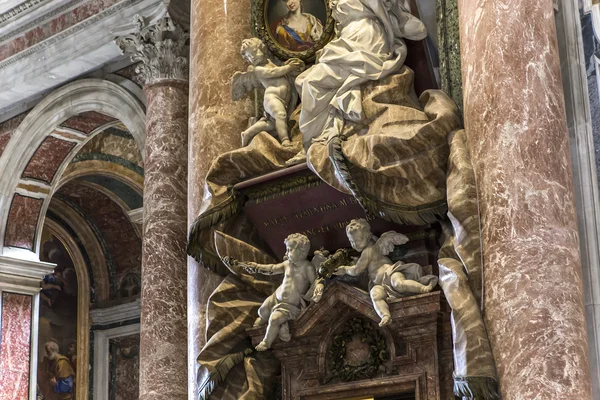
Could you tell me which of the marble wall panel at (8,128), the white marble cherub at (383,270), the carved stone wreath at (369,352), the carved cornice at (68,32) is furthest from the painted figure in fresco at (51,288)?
the white marble cherub at (383,270)

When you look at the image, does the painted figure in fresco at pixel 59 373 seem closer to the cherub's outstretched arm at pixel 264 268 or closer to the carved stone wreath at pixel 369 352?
the cherub's outstretched arm at pixel 264 268

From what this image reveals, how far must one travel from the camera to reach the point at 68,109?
37.7ft

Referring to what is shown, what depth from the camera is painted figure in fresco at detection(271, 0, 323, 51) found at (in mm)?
7754

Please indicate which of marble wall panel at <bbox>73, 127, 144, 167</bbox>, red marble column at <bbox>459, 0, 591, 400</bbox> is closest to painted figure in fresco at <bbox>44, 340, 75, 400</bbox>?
marble wall panel at <bbox>73, 127, 144, 167</bbox>

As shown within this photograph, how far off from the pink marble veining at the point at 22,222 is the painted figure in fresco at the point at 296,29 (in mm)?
5261

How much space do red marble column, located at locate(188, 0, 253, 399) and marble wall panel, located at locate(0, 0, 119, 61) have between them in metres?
2.90

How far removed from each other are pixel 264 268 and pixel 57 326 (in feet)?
28.3

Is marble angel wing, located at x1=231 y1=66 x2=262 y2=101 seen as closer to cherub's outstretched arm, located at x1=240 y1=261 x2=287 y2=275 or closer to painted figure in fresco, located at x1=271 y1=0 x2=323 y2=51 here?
painted figure in fresco, located at x1=271 y1=0 x2=323 y2=51

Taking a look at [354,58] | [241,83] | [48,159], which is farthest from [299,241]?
[48,159]

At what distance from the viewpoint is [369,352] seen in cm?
656

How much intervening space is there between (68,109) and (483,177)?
21.4 feet

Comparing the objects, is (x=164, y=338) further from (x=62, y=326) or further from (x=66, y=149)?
(x=62, y=326)

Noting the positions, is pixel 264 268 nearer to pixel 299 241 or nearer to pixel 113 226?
pixel 299 241

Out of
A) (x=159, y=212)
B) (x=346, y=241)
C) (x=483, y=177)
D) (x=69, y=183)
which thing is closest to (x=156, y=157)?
(x=159, y=212)
